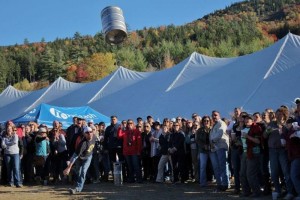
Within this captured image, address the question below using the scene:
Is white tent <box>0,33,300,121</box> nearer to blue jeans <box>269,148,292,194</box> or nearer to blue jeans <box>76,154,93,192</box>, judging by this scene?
blue jeans <box>269,148,292,194</box>

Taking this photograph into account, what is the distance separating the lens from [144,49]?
8781 centimetres

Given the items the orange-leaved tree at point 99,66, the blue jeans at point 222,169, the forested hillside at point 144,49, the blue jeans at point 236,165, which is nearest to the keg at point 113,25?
the blue jeans at point 236,165

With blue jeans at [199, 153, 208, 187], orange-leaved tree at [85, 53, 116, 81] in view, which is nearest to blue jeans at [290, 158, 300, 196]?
blue jeans at [199, 153, 208, 187]

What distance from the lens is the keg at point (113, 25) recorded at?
5.29 meters

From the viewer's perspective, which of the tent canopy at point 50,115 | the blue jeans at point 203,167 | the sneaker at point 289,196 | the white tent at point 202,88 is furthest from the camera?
the tent canopy at point 50,115

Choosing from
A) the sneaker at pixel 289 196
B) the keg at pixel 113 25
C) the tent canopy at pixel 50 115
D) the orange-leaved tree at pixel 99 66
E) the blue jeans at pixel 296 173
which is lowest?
the sneaker at pixel 289 196

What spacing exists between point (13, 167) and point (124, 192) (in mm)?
3415

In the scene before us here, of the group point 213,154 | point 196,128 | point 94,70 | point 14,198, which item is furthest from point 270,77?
point 94,70

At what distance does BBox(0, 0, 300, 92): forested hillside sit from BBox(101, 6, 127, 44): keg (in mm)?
57439

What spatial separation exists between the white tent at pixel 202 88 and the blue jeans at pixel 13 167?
6.86 meters

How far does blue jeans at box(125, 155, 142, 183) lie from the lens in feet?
38.0

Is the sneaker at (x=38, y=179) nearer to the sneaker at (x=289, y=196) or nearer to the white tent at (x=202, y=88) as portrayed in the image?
the white tent at (x=202, y=88)

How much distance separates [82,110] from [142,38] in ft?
321

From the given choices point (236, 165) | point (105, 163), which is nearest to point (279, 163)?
point (236, 165)
